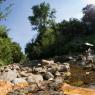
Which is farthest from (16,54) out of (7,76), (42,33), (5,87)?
(5,87)

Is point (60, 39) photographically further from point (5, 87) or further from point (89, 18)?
point (5, 87)

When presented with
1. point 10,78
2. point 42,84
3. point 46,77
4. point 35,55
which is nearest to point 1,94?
point 42,84

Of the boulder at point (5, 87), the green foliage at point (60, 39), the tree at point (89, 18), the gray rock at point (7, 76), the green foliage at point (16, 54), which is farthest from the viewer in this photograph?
the green foliage at point (16, 54)

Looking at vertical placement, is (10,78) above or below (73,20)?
below

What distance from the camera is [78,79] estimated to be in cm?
2395

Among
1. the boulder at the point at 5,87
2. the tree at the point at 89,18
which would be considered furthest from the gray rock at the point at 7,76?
the tree at the point at 89,18

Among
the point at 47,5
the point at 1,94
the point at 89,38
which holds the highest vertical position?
the point at 47,5

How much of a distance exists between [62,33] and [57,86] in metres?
47.8

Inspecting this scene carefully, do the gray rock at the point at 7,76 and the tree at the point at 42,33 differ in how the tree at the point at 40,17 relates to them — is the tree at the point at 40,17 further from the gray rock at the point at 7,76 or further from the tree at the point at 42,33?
the gray rock at the point at 7,76

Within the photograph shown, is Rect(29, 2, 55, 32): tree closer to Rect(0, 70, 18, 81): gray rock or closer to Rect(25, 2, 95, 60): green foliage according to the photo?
Rect(25, 2, 95, 60): green foliage

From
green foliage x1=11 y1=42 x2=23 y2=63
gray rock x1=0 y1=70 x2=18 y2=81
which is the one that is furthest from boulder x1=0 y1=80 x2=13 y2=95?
green foliage x1=11 y1=42 x2=23 y2=63

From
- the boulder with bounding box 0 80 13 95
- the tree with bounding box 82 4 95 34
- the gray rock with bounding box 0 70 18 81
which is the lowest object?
the boulder with bounding box 0 80 13 95

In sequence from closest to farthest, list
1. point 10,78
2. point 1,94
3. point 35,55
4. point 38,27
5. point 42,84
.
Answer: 1. point 1,94
2. point 42,84
3. point 10,78
4. point 35,55
5. point 38,27

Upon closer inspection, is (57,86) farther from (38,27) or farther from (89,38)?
(38,27)
